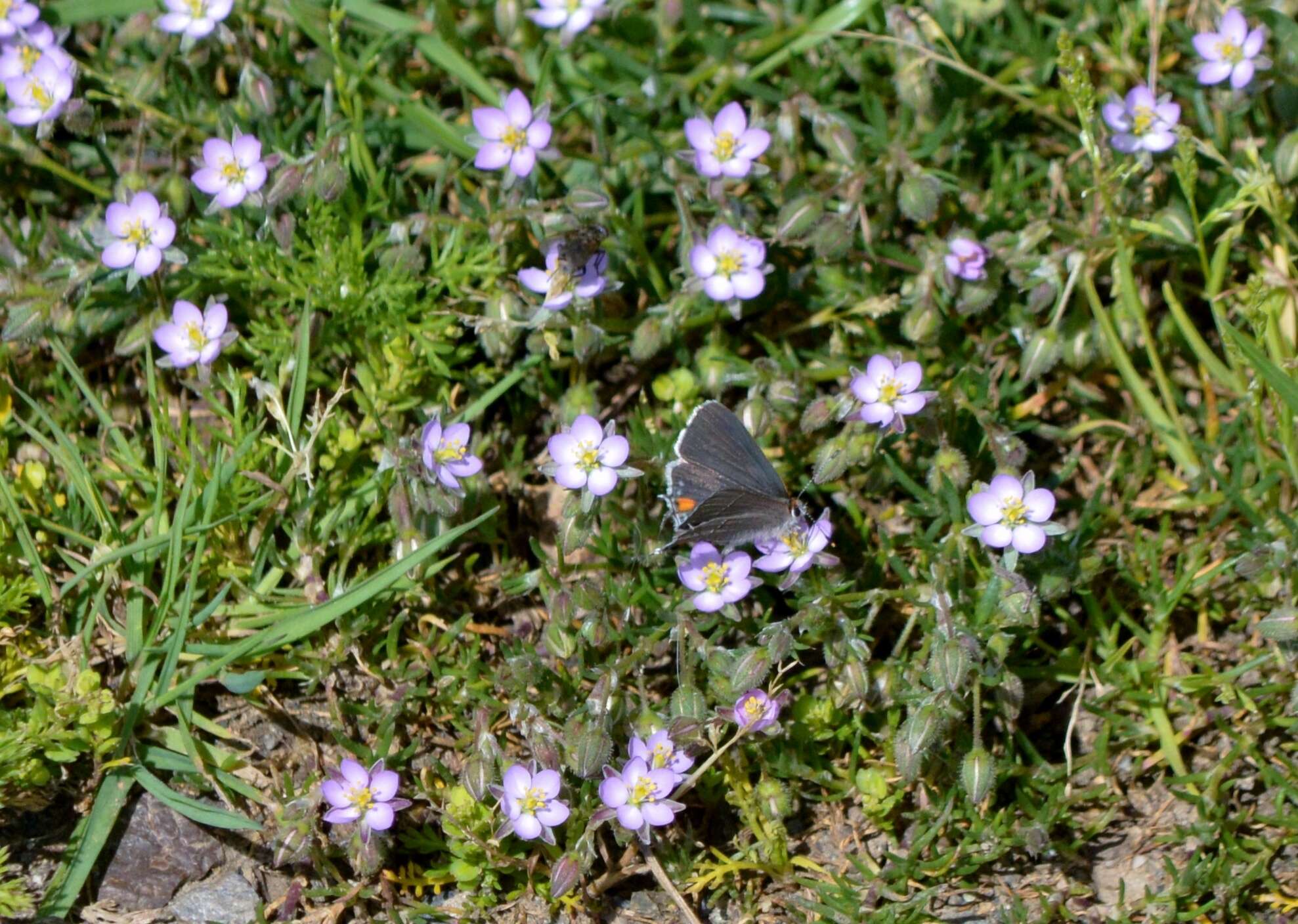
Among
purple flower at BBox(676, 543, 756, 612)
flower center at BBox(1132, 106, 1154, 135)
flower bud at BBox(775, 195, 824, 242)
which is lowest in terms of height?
purple flower at BBox(676, 543, 756, 612)

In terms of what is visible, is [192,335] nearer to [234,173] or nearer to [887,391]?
[234,173]

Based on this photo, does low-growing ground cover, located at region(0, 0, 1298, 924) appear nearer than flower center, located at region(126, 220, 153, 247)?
Yes

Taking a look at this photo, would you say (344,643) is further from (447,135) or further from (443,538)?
(447,135)

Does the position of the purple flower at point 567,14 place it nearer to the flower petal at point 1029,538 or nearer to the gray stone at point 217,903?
the flower petal at point 1029,538

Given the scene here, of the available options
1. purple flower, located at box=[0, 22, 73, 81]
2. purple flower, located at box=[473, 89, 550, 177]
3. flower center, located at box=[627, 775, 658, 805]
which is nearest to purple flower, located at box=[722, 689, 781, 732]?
flower center, located at box=[627, 775, 658, 805]

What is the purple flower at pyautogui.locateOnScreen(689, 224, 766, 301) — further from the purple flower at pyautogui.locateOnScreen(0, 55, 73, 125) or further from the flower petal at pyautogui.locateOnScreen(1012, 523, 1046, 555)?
the purple flower at pyautogui.locateOnScreen(0, 55, 73, 125)

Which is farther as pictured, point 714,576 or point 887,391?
point 887,391

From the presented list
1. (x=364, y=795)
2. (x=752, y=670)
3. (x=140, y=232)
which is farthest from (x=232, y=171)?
(x=752, y=670)
